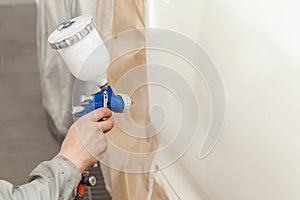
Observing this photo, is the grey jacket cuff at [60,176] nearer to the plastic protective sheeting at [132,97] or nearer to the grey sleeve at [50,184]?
the grey sleeve at [50,184]

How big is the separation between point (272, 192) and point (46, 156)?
1.42 meters

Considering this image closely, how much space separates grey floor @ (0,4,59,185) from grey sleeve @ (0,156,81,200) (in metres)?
1.08

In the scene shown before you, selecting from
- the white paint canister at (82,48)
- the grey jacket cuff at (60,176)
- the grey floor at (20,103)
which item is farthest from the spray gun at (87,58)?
the grey floor at (20,103)

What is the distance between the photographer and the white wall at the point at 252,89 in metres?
0.72

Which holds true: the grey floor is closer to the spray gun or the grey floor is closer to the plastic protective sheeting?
the plastic protective sheeting

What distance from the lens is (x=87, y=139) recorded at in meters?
0.98

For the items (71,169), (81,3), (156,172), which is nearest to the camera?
(71,169)

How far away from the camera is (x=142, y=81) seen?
1.12 metres

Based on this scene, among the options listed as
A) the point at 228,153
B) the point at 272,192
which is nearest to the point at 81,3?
the point at 228,153

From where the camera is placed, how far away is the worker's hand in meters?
0.95

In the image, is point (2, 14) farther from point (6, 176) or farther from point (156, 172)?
point (156, 172)

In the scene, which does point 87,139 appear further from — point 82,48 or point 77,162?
point 82,48

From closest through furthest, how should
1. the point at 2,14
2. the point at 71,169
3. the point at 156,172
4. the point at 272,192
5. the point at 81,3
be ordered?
1. the point at 272,192
2. the point at 71,169
3. the point at 156,172
4. the point at 81,3
5. the point at 2,14

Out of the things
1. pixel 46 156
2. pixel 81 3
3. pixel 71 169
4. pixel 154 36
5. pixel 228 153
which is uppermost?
pixel 81 3
